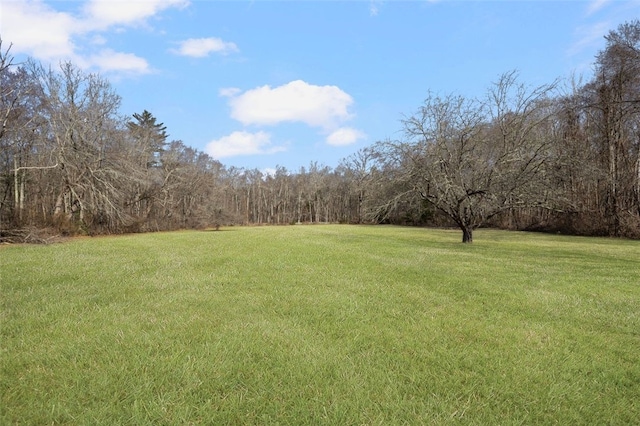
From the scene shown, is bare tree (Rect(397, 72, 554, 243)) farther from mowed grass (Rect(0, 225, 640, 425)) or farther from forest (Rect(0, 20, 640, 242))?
mowed grass (Rect(0, 225, 640, 425))

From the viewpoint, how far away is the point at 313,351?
3354 millimetres

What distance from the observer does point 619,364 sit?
3271 millimetres

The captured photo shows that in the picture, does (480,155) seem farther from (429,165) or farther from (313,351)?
(313,351)

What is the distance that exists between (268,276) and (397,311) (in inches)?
125

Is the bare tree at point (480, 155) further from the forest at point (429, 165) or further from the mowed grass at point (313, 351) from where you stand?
the mowed grass at point (313, 351)

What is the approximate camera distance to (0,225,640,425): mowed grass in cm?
246

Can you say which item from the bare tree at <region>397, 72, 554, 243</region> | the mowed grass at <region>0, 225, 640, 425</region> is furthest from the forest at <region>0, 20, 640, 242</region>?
the mowed grass at <region>0, 225, 640, 425</region>

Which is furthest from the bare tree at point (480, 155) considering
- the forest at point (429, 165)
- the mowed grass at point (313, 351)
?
the mowed grass at point (313, 351)

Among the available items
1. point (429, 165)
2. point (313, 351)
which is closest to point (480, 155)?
point (429, 165)

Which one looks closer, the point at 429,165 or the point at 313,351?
the point at 313,351

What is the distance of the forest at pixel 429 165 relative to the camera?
15.3m

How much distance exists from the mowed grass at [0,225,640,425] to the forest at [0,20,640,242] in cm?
978

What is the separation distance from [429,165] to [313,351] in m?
13.7

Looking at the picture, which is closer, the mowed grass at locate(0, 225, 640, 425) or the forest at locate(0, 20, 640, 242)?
the mowed grass at locate(0, 225, 640, 425)
